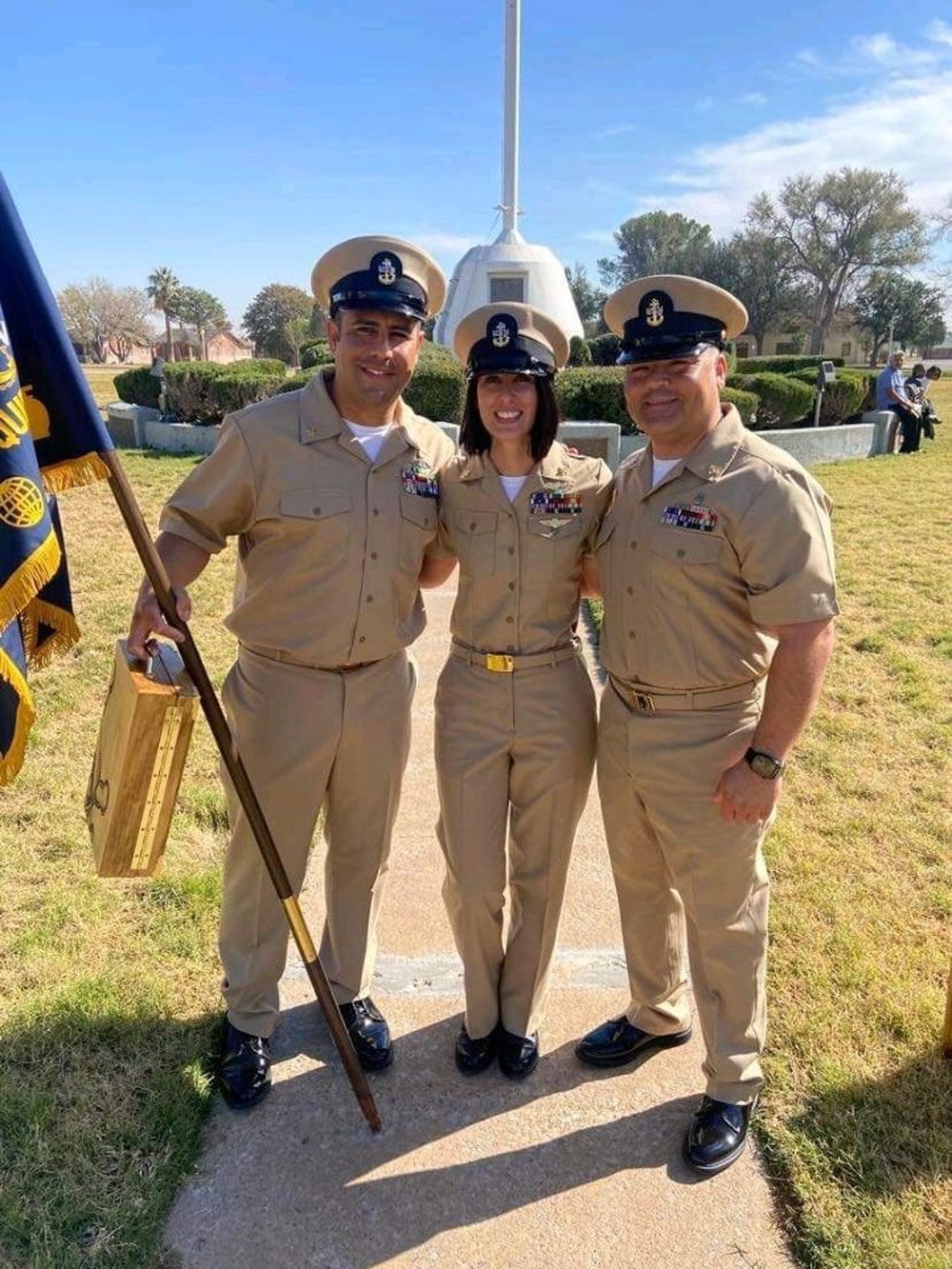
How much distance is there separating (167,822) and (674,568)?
136 cm

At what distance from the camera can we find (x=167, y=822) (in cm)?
222

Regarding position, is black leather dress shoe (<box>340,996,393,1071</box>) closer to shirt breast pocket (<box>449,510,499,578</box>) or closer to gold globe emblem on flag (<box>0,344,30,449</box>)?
shirt breast pocket (<box>449,510,499,578</box>)

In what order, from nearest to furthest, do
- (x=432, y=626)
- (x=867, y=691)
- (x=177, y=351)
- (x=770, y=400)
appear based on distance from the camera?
(x=867, y=691) → (x=432, y=626) → (x=770, y=400) → (x=177, y=351)

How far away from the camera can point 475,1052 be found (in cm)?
259

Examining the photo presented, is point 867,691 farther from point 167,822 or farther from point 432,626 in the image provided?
point 167,822

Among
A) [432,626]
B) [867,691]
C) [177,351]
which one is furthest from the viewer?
[177,351]

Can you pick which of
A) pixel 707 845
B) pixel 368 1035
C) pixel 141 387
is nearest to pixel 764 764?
pixel 707 845

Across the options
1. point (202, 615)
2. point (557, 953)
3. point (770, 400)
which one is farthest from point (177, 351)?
point (557, 953)

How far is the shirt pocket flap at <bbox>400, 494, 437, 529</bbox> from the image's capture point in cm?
245

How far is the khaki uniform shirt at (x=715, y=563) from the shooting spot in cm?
207

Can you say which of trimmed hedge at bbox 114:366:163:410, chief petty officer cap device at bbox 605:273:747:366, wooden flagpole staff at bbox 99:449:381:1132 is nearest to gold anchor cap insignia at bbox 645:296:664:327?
chief petty officer cap device at bbox 605:273:747:366

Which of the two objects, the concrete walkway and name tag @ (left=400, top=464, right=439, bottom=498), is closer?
the concrete walkway

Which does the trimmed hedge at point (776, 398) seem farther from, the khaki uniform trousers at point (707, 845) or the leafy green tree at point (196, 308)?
the leafy green tree at point (196, 308)

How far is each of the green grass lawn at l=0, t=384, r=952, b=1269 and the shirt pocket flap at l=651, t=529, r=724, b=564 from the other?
1.48 metres
